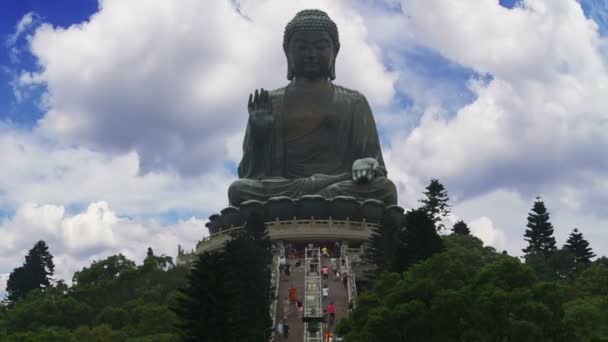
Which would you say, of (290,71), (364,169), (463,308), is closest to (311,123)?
(290,71)

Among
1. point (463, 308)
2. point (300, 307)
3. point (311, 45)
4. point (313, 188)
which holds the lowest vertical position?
point (463, 308)

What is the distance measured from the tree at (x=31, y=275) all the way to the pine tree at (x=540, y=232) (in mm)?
19178

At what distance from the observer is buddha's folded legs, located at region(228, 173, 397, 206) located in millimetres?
33375

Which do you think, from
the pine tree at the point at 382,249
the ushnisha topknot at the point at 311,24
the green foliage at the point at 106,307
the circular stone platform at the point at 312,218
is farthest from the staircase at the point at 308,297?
the ushnisha topknot at the point at 311,24

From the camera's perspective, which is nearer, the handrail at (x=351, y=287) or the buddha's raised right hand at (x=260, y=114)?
the handrail at (x=351, y=287)

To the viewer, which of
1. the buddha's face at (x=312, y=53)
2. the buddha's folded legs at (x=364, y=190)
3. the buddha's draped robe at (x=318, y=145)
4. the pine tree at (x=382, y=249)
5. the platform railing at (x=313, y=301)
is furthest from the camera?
the buddha's face at (x=312, y=53)

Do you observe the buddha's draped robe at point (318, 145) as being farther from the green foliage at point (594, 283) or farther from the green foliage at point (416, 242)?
the green foliage at point (416, 242)

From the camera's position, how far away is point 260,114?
34.4 m

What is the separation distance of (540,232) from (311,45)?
12.0 m

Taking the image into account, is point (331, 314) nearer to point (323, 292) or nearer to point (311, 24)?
point (323, 292)

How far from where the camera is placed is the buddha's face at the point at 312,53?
3628cm

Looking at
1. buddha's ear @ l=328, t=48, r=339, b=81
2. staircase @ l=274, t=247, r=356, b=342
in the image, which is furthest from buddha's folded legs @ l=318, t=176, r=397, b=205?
staircase @ l=274, t=247, r=356, b=342

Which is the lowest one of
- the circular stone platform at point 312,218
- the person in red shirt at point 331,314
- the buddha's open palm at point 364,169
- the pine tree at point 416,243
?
the person in red shirt at point 331,314

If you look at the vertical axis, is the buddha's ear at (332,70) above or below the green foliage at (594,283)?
above
